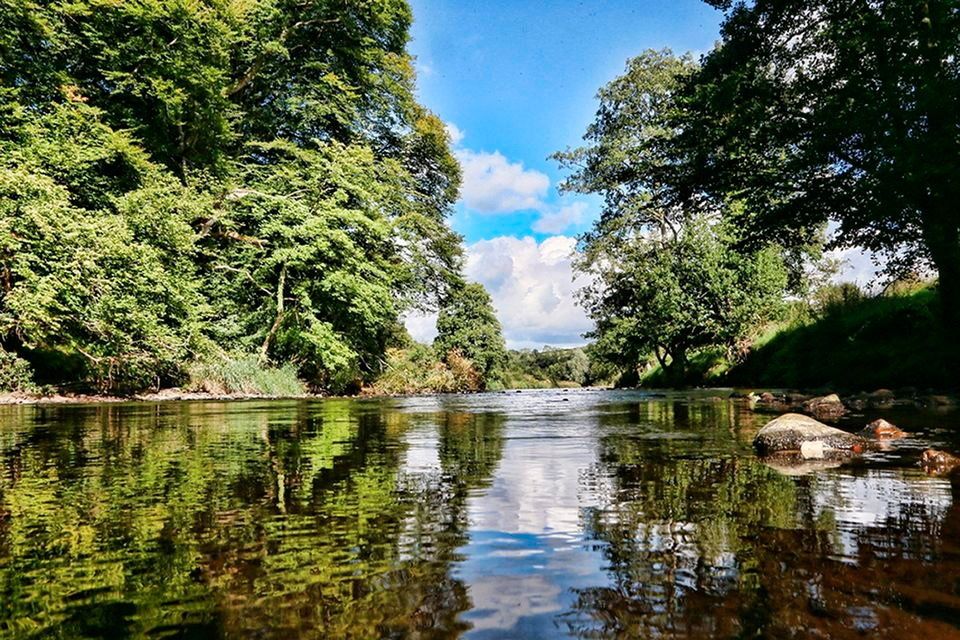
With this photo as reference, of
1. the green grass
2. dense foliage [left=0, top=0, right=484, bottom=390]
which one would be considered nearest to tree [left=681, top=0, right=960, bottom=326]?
the green grass

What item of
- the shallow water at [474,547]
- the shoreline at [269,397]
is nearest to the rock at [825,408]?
the shoreline at [269,397]

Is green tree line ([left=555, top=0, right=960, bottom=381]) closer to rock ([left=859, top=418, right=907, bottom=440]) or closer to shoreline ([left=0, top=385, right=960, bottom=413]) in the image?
shoreline ([left=0, top=385, right=960, bottom=413])

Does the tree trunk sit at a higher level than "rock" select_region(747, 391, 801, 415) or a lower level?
higher

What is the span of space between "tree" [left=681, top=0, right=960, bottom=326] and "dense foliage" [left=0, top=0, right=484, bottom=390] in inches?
488

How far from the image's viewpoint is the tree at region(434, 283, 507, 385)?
156 feet

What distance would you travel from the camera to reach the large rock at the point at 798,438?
194 inches

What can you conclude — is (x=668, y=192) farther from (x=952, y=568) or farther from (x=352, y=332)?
(x=952, y=568)

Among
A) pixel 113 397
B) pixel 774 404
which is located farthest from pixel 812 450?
pixel 113 397

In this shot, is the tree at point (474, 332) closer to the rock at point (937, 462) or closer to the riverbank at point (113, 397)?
the riverbank at point (113, 397)

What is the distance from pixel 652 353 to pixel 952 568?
34841mm

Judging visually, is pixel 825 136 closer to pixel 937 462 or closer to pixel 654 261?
pixel 937 462

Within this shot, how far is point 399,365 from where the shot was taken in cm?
2764

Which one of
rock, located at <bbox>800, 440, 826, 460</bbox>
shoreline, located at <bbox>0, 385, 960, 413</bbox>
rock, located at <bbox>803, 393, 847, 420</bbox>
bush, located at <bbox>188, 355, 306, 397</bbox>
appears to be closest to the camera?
rock, located at <bbox>800, 440, 826, 460</bbox>

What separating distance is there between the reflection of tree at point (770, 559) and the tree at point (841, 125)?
9.12 metres
